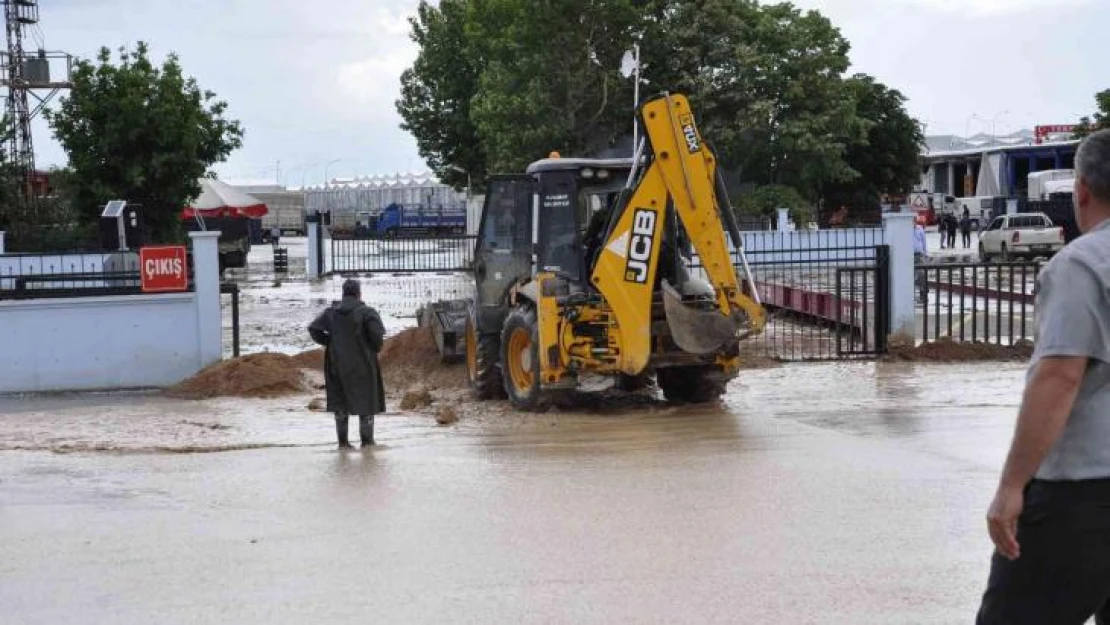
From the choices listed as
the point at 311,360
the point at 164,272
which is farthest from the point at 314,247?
the point at 164,272

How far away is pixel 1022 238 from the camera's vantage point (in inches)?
1718

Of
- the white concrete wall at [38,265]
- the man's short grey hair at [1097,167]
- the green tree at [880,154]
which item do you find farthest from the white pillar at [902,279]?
the green tree at [880,154]

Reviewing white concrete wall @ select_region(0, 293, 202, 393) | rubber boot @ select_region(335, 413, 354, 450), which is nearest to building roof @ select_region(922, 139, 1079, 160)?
white concrete wall @ select_region(0, 293, 202, 393)

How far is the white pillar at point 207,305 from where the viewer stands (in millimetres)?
17578

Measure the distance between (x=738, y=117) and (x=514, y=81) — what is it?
799cm

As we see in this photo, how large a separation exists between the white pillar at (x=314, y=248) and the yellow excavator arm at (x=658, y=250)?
100 ft

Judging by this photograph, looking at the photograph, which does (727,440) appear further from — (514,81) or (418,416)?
(514,81)

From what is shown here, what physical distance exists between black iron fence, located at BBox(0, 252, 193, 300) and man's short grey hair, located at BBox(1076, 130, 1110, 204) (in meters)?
15.0

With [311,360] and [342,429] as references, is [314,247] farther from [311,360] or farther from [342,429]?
[342,429]

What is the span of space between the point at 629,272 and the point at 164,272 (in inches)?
288

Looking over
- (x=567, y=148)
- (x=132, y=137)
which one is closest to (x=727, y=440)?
(x=132, y=137)

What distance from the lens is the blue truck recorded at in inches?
3152

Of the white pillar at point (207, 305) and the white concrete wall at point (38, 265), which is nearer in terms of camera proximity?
the white pillar at point (207, 305)

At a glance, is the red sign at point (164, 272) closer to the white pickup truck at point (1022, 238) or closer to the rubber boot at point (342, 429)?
the rubber boot at point (342, 429)
